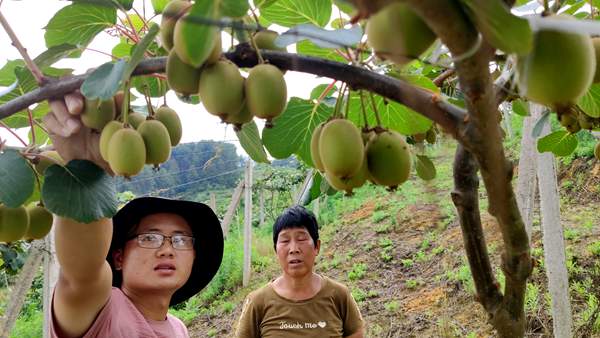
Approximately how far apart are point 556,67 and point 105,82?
51 cm

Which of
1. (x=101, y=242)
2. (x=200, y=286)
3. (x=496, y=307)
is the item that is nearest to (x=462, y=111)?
(x=496, y=307)

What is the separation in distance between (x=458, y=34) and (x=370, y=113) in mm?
632

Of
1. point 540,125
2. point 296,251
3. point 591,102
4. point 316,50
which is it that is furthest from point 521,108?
point 296,251

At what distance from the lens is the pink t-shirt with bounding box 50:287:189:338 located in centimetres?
134

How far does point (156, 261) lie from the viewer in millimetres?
1567

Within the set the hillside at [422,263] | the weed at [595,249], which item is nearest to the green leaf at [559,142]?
the hillside at [422,263]

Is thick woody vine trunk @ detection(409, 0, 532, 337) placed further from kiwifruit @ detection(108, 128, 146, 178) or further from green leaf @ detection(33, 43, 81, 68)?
green leaf @ detection(33, 43, 81, 68)

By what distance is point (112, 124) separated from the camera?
2.64 ft

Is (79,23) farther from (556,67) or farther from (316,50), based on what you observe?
(556,67)

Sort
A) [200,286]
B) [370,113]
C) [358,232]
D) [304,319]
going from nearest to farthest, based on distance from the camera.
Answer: [370,113], [200,286], [304,319], [358,232]

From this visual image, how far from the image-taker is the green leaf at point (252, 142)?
3.26 feet

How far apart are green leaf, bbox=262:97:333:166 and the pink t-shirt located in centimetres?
66

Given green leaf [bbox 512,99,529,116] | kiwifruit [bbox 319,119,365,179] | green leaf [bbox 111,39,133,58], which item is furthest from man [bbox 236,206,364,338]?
kiwifruit [bbox 319,119,365,179]

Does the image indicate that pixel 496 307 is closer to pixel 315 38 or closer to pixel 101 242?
pixel 315 38
